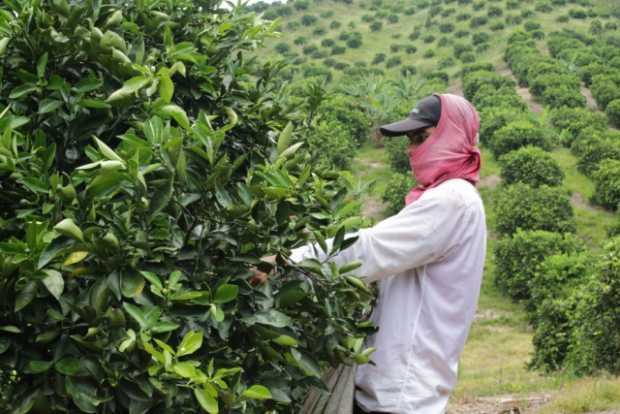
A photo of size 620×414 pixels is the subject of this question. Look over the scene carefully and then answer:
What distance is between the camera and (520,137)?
25.5 m

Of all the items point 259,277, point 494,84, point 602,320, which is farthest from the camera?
point 494,84

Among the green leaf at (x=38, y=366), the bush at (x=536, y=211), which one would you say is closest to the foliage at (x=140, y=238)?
the green leaf at (x=38, y=366)

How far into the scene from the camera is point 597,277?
36.3ft

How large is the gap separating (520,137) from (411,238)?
23.6 m

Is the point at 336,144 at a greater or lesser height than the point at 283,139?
lesser

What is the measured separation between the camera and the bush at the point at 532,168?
22641 millimetres

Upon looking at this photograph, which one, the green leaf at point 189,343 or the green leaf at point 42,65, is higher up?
the green leaf at point 42,65

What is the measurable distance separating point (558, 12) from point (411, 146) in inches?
2096

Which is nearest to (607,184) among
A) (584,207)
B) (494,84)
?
(584,207)

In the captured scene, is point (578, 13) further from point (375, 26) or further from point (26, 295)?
point (26, 295)

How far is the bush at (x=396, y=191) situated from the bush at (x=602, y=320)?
39.2 ft

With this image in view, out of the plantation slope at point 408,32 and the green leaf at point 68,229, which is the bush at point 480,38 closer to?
the plantation slope at point 408,32

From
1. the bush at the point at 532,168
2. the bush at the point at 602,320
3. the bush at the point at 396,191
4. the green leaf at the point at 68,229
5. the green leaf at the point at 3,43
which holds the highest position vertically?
the green leaf at the point at 3,43

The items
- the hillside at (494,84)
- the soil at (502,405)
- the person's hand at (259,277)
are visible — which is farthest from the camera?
the hillside at (494,84)
